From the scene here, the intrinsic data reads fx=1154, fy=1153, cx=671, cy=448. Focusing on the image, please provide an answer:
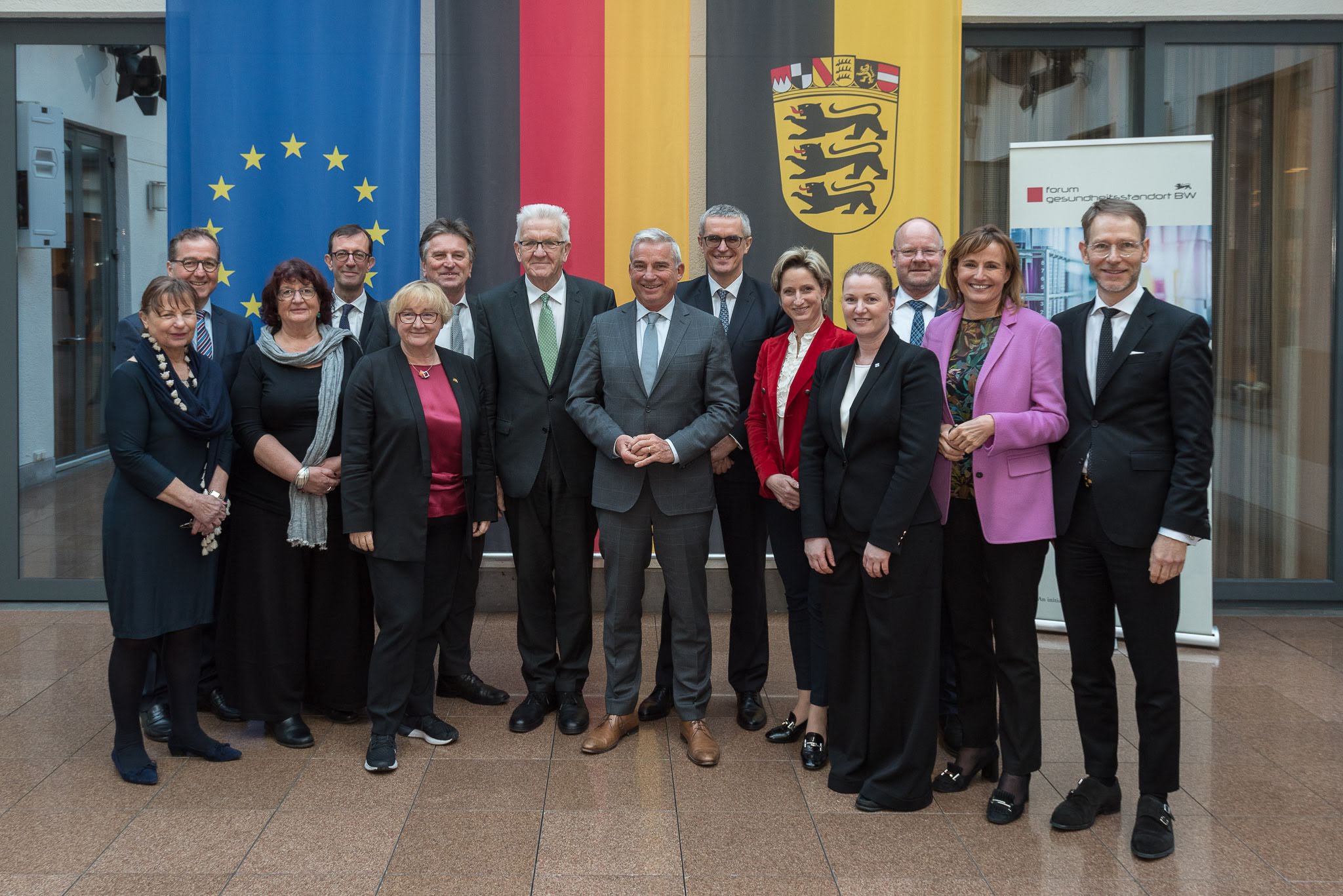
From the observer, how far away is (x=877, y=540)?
132 inches

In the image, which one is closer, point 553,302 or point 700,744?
point 700,744

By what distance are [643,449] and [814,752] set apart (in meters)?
1.15

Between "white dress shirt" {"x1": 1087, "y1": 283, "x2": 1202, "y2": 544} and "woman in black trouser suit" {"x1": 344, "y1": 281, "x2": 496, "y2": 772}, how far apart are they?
1.99 meters

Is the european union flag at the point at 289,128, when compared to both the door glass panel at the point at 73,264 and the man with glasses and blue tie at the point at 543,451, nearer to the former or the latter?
the door glass panel at the point at 73,264

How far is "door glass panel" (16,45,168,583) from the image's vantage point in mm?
5934

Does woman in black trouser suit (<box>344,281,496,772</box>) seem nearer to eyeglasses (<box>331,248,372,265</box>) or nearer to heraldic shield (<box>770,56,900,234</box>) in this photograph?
eyeglasses (<box>331,248,372,265</box>)

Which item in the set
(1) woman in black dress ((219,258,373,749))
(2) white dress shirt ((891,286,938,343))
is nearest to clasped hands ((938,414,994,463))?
(2) white dress shirt ((891,286,938,343))

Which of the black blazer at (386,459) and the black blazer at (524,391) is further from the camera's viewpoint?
the black blazer at (524,391)

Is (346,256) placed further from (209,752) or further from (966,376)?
(966,376)

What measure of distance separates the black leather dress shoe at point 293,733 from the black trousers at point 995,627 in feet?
7.27

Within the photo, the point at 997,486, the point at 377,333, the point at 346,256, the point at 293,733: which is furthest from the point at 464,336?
the point at 997,486

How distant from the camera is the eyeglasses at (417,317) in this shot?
3.75 metres

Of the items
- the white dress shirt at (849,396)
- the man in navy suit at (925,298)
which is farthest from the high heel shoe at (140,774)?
the man in navy suit at (925,298)

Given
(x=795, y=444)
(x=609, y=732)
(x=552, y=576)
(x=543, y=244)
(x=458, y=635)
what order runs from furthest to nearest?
(x=458, y=635)
(x=552, y=576)
(x=543, y=244)
(x=609, y=732)
(x=795, y=444)
